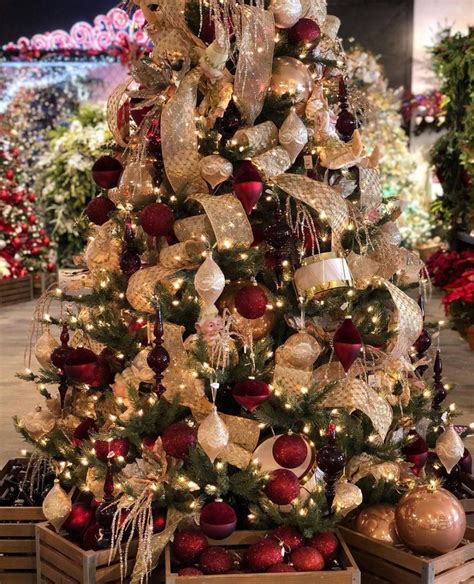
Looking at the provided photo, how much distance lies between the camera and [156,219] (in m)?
2.53

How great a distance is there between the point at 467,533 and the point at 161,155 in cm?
147

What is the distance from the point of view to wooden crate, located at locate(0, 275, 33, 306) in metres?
8.85

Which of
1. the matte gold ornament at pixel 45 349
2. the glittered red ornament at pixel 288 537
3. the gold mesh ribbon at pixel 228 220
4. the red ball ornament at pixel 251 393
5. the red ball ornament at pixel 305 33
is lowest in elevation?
the glittered red ornament at pixel 288 537

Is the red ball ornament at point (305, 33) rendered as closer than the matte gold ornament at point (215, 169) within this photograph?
No

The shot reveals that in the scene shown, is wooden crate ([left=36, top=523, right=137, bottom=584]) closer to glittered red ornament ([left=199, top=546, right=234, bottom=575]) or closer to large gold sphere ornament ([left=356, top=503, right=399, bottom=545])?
glittered red ornament ([left=199, top=546, right=234, bottom=575])

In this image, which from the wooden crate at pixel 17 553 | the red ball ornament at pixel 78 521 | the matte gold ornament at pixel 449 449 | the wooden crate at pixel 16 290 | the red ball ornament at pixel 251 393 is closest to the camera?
the red ball ornament at pixel 251 393

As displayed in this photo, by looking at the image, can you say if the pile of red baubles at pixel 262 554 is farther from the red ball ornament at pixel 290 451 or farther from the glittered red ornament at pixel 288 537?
the red ball ornament at pixel 290 451

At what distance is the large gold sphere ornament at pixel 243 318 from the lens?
2537 millimetres

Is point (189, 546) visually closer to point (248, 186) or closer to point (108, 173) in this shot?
point (248, 186)

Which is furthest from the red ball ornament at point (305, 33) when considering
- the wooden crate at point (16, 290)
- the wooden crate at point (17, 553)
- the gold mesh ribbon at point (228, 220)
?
the wooden crate at point (16, 290)

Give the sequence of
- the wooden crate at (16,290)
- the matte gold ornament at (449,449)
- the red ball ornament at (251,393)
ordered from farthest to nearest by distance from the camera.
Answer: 1. the wooden crate at (16,290)
2. the matte gold ornament at (449,449)
3. the red ball ornament at (251,393)

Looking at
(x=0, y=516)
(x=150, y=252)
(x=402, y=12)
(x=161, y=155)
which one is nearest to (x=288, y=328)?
(x=150, y=252)

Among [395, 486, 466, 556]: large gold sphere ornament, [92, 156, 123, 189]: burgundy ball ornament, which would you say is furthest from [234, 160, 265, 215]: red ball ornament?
[395, 486, 466, 556]: large gold sphere ornament

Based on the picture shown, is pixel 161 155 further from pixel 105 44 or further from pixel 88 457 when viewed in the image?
pixel 105 44
